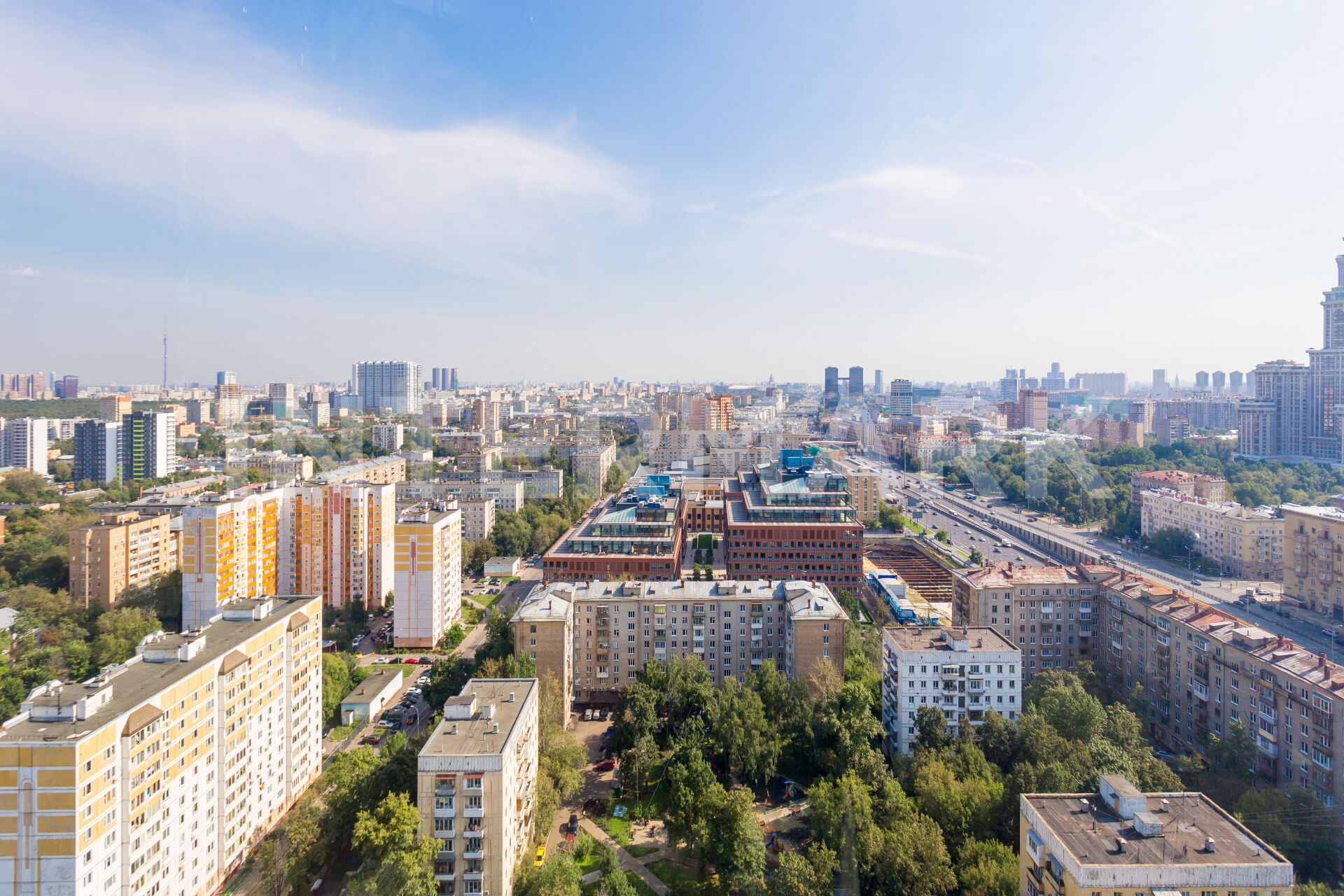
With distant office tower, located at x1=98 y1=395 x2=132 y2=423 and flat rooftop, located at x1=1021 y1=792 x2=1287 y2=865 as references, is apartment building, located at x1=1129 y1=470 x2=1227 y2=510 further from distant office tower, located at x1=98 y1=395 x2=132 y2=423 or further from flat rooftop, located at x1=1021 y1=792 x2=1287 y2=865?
distant office tower, located at x1=98 y1=395 x2=132 y2=423

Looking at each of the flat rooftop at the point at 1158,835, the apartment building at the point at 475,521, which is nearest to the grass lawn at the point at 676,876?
the flat rooftop at the point at 1158,835

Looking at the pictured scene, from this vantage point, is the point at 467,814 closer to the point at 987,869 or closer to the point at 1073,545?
the point at 987,869

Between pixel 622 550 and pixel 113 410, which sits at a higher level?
pixel 113 410

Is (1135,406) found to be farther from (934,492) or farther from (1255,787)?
(1255,787)

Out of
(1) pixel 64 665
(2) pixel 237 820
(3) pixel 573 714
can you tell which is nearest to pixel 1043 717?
(3) pixel 573 714

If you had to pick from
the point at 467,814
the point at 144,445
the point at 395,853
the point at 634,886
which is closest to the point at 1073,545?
the point at 634,886

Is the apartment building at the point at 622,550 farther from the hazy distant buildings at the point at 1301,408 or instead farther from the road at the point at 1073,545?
the hazy distant buildings at the point at 1301,408

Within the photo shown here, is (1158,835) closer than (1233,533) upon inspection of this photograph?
Yes

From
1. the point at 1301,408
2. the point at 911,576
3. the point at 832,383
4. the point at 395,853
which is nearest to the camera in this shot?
the point at 395,853
